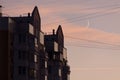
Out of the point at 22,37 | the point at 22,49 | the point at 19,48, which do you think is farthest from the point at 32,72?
the point at 22,37

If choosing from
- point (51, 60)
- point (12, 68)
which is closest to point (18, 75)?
point (12, 68)

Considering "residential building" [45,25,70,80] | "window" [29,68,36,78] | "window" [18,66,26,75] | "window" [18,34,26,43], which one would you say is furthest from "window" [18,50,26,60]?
"residential building" [45,25,70,80]

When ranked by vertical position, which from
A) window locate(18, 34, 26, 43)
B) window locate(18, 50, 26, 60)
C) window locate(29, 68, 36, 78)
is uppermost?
window locate(18, 34, 26, 43)

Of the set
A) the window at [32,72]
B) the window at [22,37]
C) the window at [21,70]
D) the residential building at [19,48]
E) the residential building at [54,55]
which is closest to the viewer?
the residential building at [19,48]

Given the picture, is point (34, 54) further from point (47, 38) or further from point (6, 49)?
point (47, 38)

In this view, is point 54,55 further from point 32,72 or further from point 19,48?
point 19,48

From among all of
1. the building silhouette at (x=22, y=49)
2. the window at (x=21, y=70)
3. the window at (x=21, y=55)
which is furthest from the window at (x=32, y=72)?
the window at (x=21, y=55)

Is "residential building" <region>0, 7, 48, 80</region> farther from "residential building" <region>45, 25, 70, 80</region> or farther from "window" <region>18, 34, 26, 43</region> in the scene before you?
Result: "residential building" <region>45, 25, 70, 80</region>

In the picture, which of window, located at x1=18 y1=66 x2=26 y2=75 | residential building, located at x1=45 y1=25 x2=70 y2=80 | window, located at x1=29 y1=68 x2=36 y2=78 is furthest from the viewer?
residential building, located at x1=45 y1=25 x2=70 y2=80

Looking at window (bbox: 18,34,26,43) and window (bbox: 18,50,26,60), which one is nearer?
window (bbox: 18,50,26,60)

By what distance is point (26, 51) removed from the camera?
350ft

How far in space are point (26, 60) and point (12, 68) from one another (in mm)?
3127

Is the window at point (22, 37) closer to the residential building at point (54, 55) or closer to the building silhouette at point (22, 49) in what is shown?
the building silhouette at point (22, 49)

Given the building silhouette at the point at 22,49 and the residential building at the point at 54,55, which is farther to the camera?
the residential building at the point at 54,55
